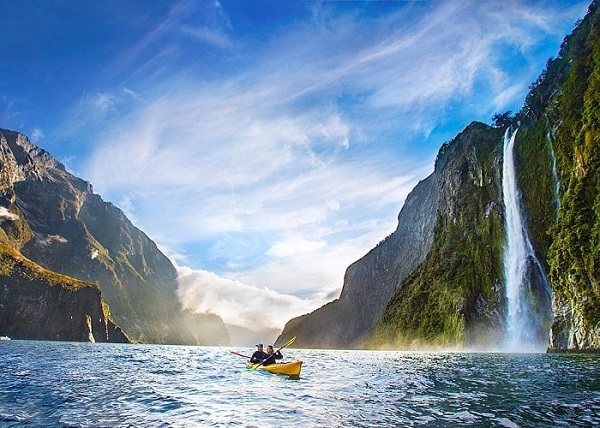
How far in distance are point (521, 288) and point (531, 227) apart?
11395mm

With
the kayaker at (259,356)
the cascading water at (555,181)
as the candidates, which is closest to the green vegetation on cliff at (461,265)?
the cascading water at (555,181)

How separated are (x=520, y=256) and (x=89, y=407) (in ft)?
256

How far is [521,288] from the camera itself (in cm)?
7244

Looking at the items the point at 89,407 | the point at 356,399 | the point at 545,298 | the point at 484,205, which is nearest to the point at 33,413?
the point at 89,407

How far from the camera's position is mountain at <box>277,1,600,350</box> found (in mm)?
49125

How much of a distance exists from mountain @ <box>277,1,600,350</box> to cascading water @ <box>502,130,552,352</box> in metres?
0.29

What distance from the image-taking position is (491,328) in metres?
78.8

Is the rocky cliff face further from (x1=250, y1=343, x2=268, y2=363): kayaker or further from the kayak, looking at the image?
the kayak

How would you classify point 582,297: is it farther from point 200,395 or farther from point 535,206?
point 200,395

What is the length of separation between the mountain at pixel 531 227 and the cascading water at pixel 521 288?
0.29 m

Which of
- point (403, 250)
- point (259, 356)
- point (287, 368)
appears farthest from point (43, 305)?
point (287, 368)

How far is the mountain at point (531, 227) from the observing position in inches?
1934

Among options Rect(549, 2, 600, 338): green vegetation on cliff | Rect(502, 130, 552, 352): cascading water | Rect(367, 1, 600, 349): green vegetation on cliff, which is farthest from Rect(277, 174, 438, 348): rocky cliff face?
Rect(549, 2, 600, 338): green vegetation on cliff

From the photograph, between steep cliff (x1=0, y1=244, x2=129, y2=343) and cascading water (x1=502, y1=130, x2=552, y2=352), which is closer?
cascading water (x1=502, y1=130, x2=552, y2=352)
